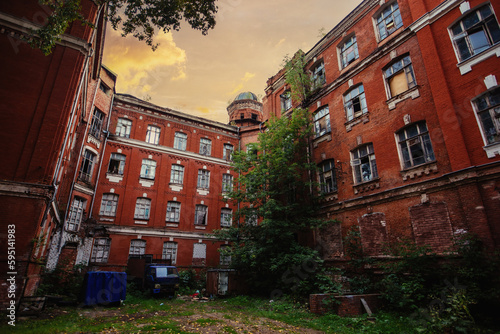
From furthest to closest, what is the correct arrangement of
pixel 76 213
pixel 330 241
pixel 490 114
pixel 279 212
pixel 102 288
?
pixel 76 213
pixel 279 212
pixel 330 241
pixel 102 288
pixel 490 114

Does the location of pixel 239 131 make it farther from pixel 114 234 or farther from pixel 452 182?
pixel 452 182

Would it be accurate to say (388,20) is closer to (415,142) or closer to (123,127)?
(415,142)

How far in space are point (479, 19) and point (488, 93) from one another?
3.19 metres

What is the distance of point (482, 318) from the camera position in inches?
299

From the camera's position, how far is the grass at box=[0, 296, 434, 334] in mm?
7445

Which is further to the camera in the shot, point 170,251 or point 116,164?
point 116,164

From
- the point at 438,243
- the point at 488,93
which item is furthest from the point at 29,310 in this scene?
the point at 488,93

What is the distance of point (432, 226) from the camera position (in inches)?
404

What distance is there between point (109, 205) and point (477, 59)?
2319 centimetres

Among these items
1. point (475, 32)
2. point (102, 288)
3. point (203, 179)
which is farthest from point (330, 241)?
point (203, 179)

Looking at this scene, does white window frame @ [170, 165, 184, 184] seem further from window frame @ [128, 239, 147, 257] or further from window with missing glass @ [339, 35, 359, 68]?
window with missing glass @ [339, 35, 359, 68]

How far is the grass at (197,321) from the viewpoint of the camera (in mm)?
7445

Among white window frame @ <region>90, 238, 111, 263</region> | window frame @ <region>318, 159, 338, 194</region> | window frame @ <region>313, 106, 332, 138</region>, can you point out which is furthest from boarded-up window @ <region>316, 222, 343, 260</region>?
white window frame @ <region>90, 238, 111, 263</region>

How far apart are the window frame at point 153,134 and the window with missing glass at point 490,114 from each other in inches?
863
